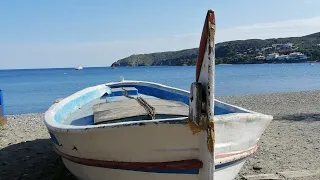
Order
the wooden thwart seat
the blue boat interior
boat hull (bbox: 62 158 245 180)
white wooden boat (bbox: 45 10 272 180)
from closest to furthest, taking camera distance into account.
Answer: white wooden boat (bbox: 45 10 272 180)
boat hull (bbox: 62 158 245 180)
the wooden thwart seat
the blue boat interior

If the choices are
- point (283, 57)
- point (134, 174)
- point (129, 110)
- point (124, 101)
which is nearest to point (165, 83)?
point (124, 101)

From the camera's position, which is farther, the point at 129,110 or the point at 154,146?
the point at 129,110

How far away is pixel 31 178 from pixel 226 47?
420ft

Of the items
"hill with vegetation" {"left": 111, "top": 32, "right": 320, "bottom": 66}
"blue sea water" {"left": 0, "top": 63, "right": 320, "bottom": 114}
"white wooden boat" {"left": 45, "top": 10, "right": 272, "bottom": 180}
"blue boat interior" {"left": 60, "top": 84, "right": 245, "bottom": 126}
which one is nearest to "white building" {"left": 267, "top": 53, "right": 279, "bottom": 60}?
"hill with vegetation" {"left": 111, "top": 32, "right": 320, "bottom": 66}

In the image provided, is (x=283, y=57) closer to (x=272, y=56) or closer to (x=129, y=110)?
(x=272, y=56)

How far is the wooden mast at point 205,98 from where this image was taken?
3787 mm

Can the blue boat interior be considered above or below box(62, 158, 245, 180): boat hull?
above

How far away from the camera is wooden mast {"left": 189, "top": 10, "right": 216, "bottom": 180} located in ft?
12.4

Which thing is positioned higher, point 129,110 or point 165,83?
point 129,110

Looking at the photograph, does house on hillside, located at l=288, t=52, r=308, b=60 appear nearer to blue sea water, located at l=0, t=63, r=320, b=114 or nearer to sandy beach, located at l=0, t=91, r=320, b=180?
blue sea water, located at l=0, t=63, r=320, b=114

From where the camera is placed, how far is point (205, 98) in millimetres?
3902

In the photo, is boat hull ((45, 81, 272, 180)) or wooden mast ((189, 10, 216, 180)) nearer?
wooden mast ((189, 10, 216, 180))

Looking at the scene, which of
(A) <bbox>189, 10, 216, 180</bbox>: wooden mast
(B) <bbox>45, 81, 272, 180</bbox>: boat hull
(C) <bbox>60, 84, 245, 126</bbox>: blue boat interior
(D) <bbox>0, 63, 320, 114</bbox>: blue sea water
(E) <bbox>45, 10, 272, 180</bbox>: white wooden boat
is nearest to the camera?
(A) <bbox>189, 10, 216, 180</bbox>: wooden mast

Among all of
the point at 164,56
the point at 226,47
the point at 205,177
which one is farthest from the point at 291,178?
the point at 164,56
